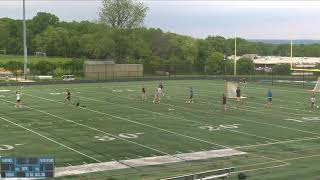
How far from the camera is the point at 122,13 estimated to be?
86.1 metres

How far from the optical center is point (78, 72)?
8012 centimetres

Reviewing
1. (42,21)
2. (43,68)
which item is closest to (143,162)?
(43,68)

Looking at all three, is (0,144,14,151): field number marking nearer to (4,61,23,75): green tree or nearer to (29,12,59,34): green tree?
(4,61,23,75): green tree

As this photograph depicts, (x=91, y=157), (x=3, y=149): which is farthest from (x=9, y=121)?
(x=91, y=157)

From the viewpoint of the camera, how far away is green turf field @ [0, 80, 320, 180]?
789 inches

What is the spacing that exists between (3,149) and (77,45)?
9705cm

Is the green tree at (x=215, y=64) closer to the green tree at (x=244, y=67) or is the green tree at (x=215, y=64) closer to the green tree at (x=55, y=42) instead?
the green tree at (x=244, y=67)

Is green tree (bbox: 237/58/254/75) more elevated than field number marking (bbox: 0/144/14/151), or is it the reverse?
green tree (bbox: 237/58/254/75)

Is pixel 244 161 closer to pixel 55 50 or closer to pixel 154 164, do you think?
pixel 154 164

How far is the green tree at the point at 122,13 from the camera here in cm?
8588

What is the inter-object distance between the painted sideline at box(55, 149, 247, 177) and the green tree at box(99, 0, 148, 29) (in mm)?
65422

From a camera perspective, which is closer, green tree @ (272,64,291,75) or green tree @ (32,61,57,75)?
green tree @ (32,61,57,75)
